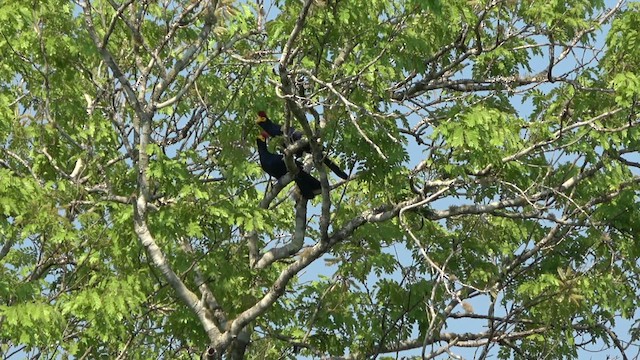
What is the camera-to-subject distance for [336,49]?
42.0ft

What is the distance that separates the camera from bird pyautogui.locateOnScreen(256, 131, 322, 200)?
13.1 metres

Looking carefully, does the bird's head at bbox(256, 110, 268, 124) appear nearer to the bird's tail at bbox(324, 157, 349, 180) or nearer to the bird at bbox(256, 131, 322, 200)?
the bird at bbox(256, 131, 322, 200)

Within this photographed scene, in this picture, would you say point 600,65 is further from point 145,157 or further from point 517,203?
point 145,157

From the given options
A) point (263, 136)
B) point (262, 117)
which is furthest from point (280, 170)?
point (262, 117)

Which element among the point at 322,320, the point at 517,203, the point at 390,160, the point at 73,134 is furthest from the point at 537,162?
the point at 73,134

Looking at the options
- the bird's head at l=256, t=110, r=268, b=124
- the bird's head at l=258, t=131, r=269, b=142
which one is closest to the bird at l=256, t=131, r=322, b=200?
the bird's head at l=258, t=131, r=269, b=142

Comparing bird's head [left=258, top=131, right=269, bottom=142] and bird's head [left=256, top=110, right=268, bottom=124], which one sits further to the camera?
bird's head [left=256, top=110, right=268, bottom=124]

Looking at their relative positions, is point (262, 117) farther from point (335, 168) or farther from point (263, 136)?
point (335, 168)

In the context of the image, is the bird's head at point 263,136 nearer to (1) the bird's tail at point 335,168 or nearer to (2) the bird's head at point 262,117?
(2) the bird's head at point 262,117

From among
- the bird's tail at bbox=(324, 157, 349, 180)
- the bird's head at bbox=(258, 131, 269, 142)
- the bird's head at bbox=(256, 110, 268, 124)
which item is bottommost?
the bird's tail at bbox=(324, 157, 349, 180)

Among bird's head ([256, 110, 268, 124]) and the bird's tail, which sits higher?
bird's head ([256, 110, 268, 124])

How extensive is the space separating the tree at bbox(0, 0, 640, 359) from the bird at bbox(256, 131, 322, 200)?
0.79 feet

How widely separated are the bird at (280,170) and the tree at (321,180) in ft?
0.79

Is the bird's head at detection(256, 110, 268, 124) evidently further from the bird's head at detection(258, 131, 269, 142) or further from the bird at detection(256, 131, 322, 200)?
the bird's head at detection(258, 131, 269, 142)
